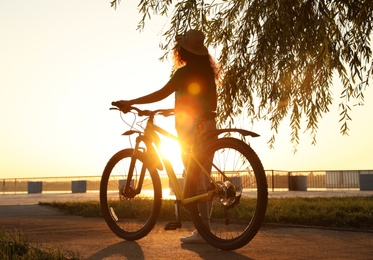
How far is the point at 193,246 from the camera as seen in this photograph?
523cm

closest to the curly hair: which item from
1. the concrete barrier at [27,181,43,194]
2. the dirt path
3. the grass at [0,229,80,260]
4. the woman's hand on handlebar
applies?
the woman's hand on handlebar

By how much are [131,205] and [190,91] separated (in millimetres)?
1521

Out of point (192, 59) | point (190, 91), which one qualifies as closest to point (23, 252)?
point (190, 91)

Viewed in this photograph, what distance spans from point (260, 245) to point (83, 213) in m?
5.03

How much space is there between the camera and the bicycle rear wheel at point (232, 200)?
4.45 meters

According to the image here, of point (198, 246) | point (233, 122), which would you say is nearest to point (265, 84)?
point (233, 122)

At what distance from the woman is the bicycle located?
0.16 m

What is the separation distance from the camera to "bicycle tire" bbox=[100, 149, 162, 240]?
5.62 m

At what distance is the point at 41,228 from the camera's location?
7.36 meters

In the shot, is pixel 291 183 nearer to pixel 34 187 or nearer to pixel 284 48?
pixel 34 187

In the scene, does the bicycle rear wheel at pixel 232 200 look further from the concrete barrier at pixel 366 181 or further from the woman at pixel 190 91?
the concrete barrier at pixel 366 181

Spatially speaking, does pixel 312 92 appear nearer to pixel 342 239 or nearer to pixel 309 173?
pixel 342 239

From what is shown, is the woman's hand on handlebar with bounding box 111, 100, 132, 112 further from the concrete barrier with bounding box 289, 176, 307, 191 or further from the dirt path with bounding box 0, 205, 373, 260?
the concrete barrier with bounding box 289, 176, 307, 191

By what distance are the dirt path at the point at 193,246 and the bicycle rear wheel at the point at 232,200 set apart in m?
0.15
